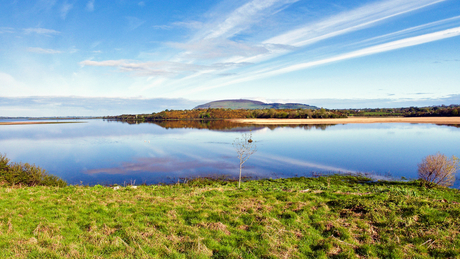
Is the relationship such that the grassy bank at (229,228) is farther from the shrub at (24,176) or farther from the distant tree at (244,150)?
the distant tree at (244,150)

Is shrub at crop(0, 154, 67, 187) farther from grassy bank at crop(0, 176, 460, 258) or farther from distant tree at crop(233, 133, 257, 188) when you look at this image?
distant tree at crop(233, 133, 257, 188)

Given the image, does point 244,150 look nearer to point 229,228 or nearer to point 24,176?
point 229,228

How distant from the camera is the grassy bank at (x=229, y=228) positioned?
6031mm

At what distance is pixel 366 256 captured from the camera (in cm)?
586

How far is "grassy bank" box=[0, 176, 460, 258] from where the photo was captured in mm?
6031

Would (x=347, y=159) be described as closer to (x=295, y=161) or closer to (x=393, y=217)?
(x=295, y=161)

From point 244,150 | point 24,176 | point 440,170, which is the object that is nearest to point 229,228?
point 244,150

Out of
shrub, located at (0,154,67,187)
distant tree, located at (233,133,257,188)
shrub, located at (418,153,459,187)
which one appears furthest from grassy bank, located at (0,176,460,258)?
shrub, located at (418,153,459,187)

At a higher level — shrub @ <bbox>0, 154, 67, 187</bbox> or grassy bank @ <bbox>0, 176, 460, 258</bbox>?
grassy bank @ <bbox>0, 176, 460, 258</bbox>

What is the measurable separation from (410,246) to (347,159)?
27.8 meters

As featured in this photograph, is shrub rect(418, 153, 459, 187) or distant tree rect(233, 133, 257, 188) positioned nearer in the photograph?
shrub rect(418, 153, 459, 187)

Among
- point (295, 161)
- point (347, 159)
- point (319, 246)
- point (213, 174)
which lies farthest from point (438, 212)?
point (347, 159)

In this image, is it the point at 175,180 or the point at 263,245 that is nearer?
the point at 263,245

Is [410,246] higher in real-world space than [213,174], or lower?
higher
